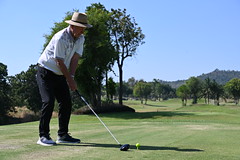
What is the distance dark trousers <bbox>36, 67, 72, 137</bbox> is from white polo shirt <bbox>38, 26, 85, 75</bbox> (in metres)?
0.16

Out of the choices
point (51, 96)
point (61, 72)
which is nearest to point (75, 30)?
point (61, 72)

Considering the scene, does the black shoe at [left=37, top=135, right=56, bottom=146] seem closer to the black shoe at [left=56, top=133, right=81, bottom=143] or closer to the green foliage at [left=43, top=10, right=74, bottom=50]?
the black shoe at [left=56, top=133, right=81, bottom=143]

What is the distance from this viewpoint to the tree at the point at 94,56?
3155cm

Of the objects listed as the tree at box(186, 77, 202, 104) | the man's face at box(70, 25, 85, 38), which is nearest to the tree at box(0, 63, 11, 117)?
the tree at box(186, 77, 202, 104)

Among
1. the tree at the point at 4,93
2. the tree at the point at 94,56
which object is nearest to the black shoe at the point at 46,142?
the tree at the point at 94,56

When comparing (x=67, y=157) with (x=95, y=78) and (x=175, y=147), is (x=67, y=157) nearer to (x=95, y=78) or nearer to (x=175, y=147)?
(x=175, y=147)

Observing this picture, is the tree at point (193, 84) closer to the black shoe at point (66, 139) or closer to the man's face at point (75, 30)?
the black shoe at point (66, 139)

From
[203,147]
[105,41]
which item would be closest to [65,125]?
[203,147]

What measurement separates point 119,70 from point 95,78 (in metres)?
8.54

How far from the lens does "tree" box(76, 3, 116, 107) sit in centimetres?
3155

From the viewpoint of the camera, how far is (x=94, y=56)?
106ft

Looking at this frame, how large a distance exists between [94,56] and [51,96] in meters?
26.5

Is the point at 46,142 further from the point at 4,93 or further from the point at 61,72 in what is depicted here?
the point at 4,93

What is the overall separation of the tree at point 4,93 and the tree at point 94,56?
92.2 feet
